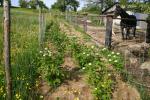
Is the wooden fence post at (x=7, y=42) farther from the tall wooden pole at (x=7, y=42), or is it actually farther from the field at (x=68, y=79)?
the field at (x=68, y=79)

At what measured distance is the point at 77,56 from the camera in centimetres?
892

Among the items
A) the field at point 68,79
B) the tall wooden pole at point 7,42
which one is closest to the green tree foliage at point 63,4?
the field at point 68,79

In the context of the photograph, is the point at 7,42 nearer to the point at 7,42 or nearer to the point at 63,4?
the point at 7,42

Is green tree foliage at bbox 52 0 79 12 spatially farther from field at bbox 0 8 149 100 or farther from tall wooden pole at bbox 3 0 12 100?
tall wooden pole at bbox 3 0 12 100

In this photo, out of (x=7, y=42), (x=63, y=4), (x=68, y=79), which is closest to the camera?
(x=7, y=42)

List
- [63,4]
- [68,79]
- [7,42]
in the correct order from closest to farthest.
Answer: [7,42] → [68,79] → [63,4]

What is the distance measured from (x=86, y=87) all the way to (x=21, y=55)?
198 centimetres

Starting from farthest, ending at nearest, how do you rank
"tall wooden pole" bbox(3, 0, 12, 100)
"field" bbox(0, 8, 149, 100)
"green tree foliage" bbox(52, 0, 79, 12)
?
"green tree foliage" bbox(52, 0, 79, 12), "field" bbox(0, 8, 149, 100), "tall wooden pole" bbox(3, 0, 12, 100)

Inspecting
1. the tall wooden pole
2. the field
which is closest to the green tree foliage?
the field

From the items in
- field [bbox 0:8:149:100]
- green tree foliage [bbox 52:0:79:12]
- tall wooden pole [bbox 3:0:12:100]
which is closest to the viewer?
tall wooden pole [bbox 3:0:12:100]

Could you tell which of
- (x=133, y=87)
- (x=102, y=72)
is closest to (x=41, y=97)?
(x=102, y=72)

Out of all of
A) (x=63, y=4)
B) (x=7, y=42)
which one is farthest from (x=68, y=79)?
(x=63, y=4)

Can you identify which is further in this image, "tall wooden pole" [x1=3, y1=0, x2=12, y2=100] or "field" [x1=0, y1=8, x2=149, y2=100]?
"field" [x1=0, y1=8, x2=149, y2=100]

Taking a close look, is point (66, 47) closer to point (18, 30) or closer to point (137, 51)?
point (18, 30)
